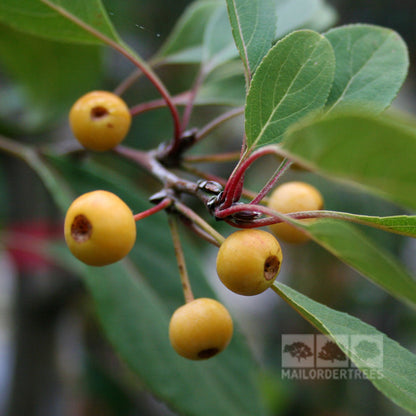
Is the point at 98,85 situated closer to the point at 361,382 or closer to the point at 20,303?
the point at 20,303

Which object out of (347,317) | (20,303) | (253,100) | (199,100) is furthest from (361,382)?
(253,100)

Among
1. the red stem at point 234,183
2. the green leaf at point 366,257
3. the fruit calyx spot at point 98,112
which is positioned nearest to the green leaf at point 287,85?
the red stem at point 234,183

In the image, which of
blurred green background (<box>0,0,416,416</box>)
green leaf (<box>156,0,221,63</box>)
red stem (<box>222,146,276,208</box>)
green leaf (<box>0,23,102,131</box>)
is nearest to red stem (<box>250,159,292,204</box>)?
red stem (<box>222,146,276,208</box>)

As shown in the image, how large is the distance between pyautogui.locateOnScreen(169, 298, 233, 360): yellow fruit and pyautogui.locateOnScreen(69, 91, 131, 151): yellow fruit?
0.26 meters

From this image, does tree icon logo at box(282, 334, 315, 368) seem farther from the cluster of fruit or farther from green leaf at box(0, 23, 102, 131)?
green leaf at box(0, 23, 102, 131)

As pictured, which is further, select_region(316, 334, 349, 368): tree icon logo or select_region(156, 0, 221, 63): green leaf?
select_region(156, 0, 221, 63): green leaf

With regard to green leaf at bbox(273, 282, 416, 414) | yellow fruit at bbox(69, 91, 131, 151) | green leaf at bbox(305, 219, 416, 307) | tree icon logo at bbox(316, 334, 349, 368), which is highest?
yellow fruit at bbox(69, 91, 131, 151)

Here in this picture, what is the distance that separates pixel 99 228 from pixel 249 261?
141 millimetres

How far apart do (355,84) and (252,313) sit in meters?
3.03

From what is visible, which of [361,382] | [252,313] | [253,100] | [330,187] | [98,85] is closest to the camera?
[253,100]

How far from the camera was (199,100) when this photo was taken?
944 millimetres

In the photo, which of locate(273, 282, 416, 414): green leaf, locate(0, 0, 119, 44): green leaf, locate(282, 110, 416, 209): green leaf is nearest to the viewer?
locate(282, 110, 416, 209): green leaf

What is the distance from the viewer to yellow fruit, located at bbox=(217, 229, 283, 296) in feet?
1.50

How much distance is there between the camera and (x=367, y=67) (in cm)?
59
